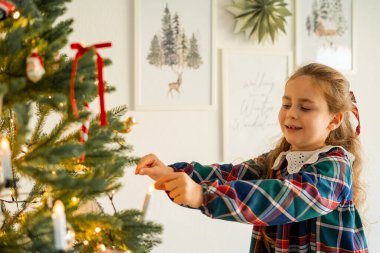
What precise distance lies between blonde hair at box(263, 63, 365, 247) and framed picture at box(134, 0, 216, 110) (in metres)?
0.58

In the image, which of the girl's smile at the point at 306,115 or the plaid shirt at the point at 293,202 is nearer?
the plaid shirt at the point at 293,202

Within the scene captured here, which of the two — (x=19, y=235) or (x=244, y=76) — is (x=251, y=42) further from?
(x=19, y=235)

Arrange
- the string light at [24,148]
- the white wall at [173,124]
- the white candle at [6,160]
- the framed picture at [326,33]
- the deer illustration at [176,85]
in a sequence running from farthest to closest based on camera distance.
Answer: the framed picture at [326,33] → the deer illustration at [176,85] → the white wall at [173,124] → the string light at [24,148] → the white candle at [6,160]

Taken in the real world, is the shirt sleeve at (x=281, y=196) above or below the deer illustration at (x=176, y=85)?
below

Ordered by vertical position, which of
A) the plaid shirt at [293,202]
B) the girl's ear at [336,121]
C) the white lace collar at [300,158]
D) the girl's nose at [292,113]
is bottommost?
the plaid shirt at [293,202]

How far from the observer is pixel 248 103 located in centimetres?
206

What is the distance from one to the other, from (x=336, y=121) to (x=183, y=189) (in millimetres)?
612

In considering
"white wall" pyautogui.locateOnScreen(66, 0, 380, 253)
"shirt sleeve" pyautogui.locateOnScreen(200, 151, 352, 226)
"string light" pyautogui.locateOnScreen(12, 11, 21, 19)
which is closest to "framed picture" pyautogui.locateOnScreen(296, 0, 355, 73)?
"white wall" pyautogui.locateOnScreen(66, 0, 380, 253)

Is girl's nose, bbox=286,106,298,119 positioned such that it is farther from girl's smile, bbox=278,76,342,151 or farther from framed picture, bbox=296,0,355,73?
framed picture, bbox=296,0,355,73

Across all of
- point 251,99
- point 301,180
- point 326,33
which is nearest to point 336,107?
point 301,180

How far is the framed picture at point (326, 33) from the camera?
2156 millimetres

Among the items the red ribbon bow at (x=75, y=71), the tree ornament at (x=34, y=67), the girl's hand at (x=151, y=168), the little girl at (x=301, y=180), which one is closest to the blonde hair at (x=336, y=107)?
the little girl at (x=301, y=180)

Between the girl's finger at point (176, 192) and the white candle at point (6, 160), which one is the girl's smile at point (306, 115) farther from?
the white candle at point (6, 160)

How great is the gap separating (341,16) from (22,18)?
183 centimetres
